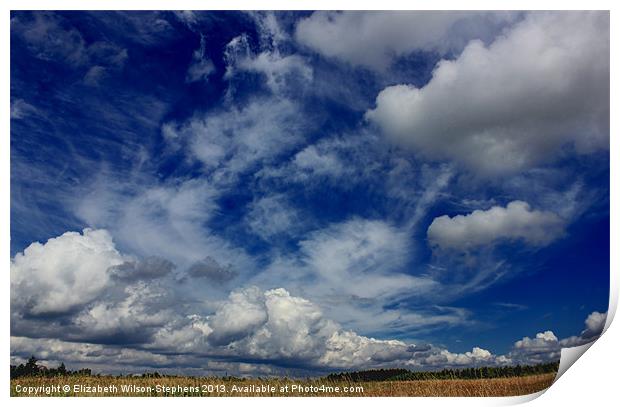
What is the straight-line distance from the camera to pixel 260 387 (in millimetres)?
20781

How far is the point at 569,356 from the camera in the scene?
20.7 meters

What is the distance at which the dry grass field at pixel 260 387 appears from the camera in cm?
2052

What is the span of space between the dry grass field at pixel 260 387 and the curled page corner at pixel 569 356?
→ 0.39 m

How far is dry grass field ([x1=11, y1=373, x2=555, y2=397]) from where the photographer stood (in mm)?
20516

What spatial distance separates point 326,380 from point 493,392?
5.21m

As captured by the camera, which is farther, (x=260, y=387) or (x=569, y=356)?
(x=260, y=387)

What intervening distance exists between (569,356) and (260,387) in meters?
9.79

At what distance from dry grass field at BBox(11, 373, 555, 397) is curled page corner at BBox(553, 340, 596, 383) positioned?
A: 39 cm

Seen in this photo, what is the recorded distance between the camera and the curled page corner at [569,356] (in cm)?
2058
